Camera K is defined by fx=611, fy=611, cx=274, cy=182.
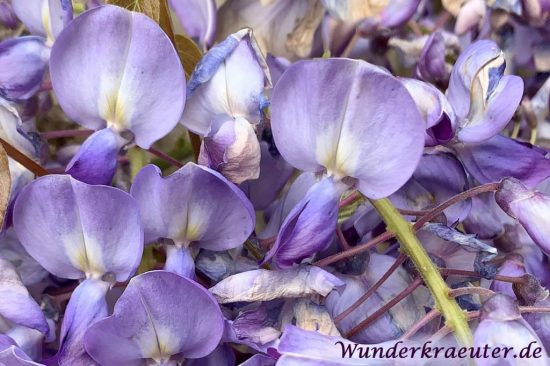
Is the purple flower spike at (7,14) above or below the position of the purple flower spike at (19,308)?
above

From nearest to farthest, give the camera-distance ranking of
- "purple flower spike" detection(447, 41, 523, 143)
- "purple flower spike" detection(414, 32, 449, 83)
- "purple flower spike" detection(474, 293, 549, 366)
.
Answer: "purple flower spike" detection(474, 293, 549, 366)
"purple flower spike" detection(447, 41, 523, 143)
"purple flower spike" detection(414, 32, 449, 83)

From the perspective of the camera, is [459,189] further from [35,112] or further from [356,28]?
[35,112]

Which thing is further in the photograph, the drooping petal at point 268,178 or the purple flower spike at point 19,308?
the drooping petal at point 268,178

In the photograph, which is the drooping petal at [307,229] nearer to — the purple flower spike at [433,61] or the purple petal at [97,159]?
the purple petal at [97,159]

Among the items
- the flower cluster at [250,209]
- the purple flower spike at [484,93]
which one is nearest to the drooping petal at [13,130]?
the flower cluster at [250,209]

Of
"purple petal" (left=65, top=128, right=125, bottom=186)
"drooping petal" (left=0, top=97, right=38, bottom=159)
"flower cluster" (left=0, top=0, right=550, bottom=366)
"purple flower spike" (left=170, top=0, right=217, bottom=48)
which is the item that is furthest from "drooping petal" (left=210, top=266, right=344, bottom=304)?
"purple flower spike" (left=170, top=0, right=217, bottom=48)

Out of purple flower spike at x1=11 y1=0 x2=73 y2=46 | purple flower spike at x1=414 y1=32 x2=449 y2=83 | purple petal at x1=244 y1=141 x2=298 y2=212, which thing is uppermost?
purple flower spike at x1=11 y1=0 x2=73 y2=46

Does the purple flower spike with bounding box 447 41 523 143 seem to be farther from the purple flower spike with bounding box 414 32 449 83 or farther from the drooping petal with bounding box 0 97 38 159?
the drooping petal with bounding box 0 97 38 159
